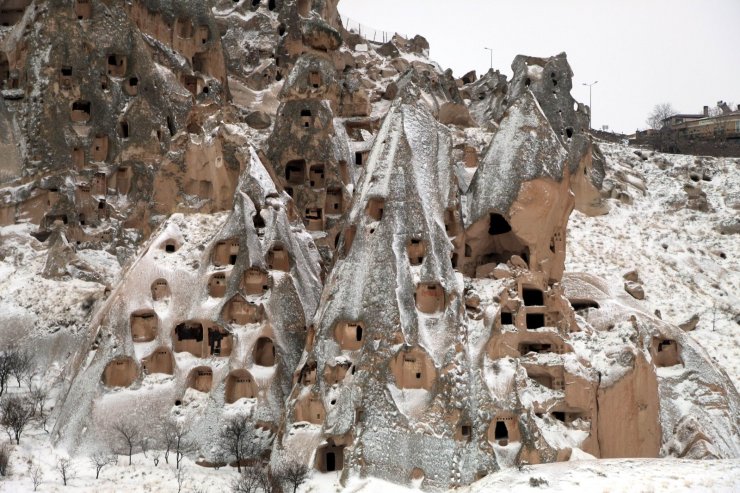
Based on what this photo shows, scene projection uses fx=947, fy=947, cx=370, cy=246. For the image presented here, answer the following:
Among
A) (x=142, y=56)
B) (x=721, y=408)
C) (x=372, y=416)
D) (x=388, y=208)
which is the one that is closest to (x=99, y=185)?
(x=142, y=56)

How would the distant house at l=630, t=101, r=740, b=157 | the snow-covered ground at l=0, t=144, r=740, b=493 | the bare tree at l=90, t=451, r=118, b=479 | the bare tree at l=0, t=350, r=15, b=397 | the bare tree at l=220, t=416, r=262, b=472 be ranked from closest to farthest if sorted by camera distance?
the snow-covered ground at l=0, t=144, r=740, b=493, the bare tree at l=90, t=451, r=118, b=479, the bare tree at l=220, t=416, r=262, b=472, the bare tree at l=0, t=350, r=15, b=397, the distant house at l=630, t=101, r=740, b=157

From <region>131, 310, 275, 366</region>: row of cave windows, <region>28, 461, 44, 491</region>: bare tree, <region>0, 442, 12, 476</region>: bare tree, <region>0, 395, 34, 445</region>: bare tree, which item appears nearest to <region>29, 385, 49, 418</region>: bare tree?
<region>0, 395, 34, 445</region>: bare tree

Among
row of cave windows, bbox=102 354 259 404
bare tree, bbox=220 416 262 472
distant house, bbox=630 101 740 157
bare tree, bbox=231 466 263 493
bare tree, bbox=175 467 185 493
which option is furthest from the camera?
distant house, bbox=630 101 740 157

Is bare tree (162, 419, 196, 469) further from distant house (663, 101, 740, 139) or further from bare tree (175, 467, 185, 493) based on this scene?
distant house (663, 101, 740, 139)

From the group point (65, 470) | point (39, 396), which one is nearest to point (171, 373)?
point (39, 396)

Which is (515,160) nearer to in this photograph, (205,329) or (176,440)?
(205,329)

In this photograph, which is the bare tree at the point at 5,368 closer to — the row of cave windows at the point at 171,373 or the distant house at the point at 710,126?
the row of cave windows at the point at 171,373

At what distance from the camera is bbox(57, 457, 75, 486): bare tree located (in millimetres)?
32938

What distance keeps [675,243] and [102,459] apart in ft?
130

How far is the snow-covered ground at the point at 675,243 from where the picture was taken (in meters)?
52.2

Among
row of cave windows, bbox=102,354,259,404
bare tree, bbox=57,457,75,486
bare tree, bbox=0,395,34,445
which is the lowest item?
bare tree, bbox=57,457,75,486

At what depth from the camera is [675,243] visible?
60.2 meters

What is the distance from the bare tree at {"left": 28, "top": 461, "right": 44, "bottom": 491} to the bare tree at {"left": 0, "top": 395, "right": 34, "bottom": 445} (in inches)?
68.8

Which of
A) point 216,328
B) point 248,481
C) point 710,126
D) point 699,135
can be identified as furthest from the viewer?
point 710,126
